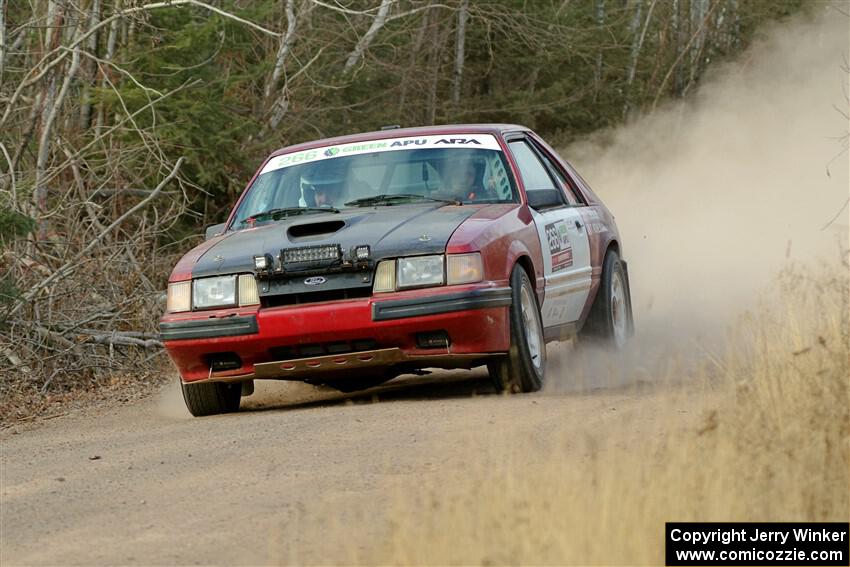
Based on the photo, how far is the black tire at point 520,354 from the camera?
8188 mm

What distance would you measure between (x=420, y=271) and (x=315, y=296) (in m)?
0.59

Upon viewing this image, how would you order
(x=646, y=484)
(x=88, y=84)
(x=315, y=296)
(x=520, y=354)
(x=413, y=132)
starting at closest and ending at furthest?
(x=646, y=484), (x=315, y=296), (x=520, y=354), (x=413, y=132), (x=88, y=84)

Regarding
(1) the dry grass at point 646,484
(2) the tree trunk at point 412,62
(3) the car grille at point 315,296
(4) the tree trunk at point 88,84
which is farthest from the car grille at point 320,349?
(2) the tree trunk at point 412,62

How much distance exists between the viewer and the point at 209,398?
8.80m

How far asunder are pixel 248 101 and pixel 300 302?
1216 cm

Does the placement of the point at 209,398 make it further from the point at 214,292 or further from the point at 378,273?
the point at 378,273

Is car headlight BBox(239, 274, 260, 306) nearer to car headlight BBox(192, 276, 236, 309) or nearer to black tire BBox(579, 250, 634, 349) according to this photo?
car headlight BBox(192, 276, 236, 309)

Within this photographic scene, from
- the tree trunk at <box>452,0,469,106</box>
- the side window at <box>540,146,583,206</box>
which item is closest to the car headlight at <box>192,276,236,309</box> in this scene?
the side window at <box>540,146,583,206</box>

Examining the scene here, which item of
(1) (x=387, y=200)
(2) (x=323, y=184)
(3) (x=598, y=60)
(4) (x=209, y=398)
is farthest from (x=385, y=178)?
(3) (x=598, y=60)

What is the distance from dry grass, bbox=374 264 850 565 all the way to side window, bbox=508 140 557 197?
2818 millimetres

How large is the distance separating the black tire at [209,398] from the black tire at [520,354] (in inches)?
63.3

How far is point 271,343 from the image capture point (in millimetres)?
8109

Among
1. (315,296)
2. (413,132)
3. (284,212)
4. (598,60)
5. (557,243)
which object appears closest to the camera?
(315,296)

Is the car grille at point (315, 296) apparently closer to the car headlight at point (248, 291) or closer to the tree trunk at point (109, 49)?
the car headlight at point (248, 291)
